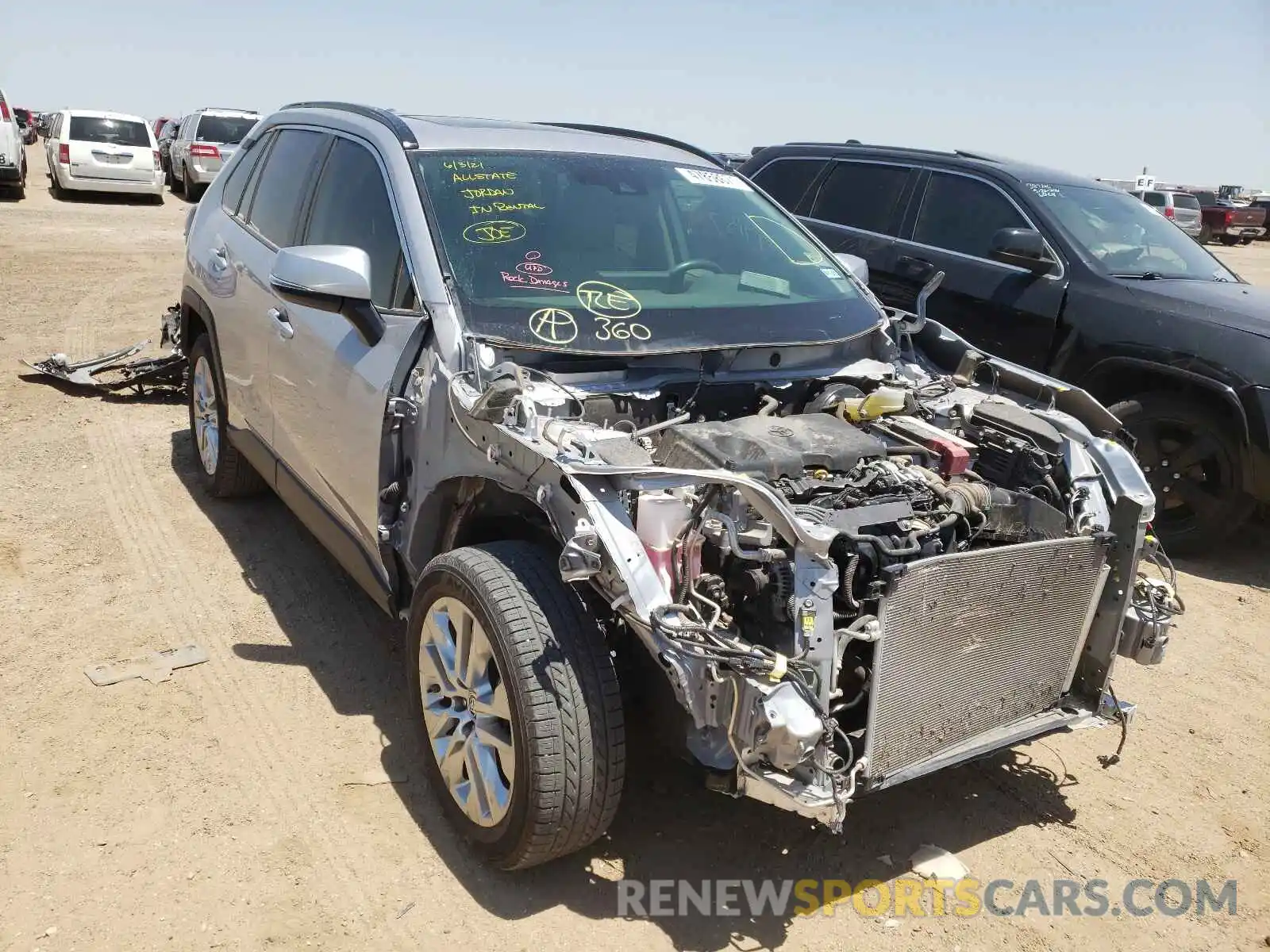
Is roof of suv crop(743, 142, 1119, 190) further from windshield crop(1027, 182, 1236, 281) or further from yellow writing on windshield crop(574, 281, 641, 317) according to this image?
yellow writing on windshield crop(574, 281, 641, 317)

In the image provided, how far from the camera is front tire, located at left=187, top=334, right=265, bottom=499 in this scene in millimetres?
4996

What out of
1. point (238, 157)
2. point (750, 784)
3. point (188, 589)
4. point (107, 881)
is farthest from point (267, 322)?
point (750, 784)

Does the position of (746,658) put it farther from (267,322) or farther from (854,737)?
(267,322)

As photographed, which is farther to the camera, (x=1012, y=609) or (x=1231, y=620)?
(x=1231, y=620)

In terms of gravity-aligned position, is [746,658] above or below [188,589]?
above

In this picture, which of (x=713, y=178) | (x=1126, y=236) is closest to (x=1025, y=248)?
(x=1126, y=236)

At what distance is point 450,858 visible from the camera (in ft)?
9.55

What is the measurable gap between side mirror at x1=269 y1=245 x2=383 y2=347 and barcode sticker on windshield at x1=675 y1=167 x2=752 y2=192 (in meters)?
1.54

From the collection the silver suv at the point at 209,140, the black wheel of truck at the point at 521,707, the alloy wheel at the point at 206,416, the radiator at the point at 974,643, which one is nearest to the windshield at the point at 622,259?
the black wheel of truck at the point at 521,707

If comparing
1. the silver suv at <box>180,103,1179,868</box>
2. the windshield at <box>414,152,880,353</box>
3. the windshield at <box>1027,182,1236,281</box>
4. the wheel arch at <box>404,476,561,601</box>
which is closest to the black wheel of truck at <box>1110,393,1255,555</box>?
the windshield at <box>1027,182,1236,281</box>

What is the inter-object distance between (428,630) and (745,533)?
1.08 meters

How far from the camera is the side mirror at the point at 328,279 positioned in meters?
3.10

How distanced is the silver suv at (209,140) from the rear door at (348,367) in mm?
17673

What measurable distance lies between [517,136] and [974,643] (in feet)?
8.20
